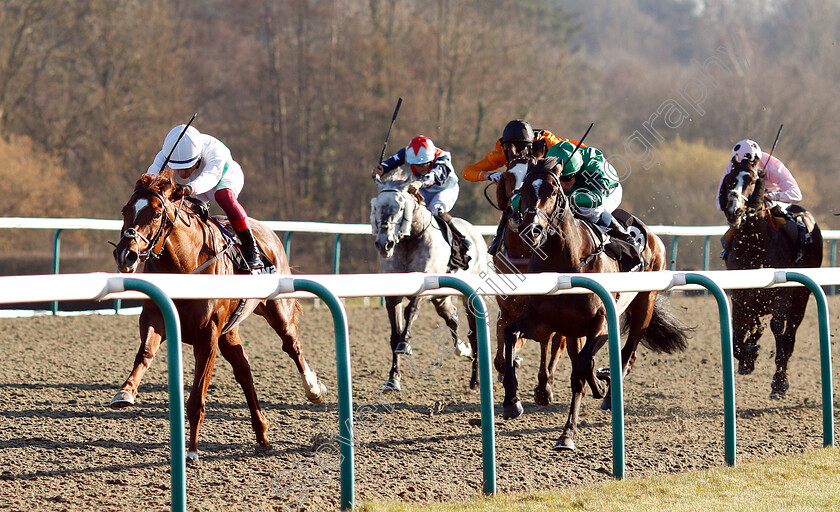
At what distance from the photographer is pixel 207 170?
4.69 metres

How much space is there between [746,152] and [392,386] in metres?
2.95

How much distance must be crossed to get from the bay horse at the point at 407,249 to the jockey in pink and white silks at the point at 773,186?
196cm

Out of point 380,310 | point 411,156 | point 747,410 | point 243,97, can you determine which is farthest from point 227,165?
point 243,97

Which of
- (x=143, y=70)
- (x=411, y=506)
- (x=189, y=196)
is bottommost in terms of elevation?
(x=411, y=506)

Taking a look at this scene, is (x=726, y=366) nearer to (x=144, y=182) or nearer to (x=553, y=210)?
(x=553, y=210)

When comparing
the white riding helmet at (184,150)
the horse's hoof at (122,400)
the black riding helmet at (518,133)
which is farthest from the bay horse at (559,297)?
the horse's hoof at (122,400)

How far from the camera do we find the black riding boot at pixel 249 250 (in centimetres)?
480

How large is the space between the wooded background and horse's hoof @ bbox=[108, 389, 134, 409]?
13348 millimetres

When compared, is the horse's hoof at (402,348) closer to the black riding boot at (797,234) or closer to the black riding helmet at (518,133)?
the black riding helmet at (518,133)

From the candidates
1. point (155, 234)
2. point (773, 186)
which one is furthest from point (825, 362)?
point (155, 234)

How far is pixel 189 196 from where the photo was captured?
4.44 meters

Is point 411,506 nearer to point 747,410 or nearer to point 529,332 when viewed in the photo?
point 529,332

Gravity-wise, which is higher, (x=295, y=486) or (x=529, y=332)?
(x=529, y=332)

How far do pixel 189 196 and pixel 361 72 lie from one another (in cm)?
1811
